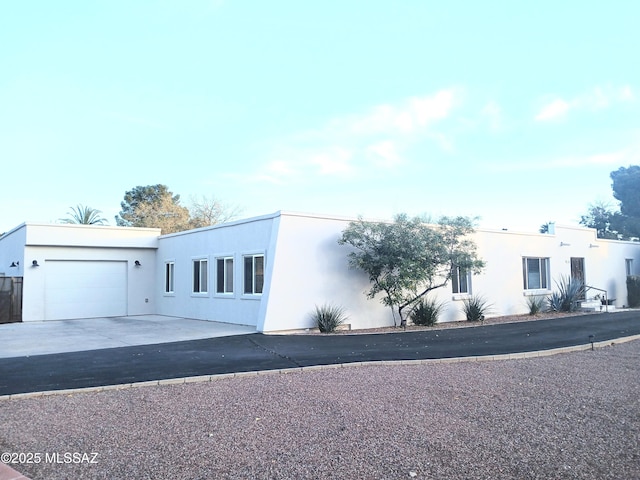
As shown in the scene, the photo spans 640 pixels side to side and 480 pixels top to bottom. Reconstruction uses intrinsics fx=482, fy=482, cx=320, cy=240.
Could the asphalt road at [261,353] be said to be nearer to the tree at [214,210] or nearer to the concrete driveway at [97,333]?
the concrete driveway at [97,333]

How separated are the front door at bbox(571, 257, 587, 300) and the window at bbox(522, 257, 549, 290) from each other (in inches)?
81.7

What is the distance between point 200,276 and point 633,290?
2089 cm

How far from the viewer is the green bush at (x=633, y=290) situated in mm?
23797

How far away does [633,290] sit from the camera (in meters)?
23.9

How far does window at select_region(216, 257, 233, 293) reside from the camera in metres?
16.6

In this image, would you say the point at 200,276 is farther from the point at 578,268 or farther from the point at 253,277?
the point at 578,268

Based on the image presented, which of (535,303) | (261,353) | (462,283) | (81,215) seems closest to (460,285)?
(462,283)

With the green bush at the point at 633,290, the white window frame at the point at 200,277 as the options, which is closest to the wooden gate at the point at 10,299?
the white window frame at the point at 200,277

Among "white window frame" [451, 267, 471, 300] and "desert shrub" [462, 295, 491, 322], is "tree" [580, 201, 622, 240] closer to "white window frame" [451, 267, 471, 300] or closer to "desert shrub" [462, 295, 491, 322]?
"white window frame" [451, 267, 471, 300]

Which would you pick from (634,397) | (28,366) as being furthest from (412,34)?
(28,366)

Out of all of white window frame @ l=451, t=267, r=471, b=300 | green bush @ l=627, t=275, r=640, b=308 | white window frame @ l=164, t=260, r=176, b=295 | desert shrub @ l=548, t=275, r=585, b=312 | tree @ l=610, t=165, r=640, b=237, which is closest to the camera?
white window frame @ l=451, t=267, r=471, b=300

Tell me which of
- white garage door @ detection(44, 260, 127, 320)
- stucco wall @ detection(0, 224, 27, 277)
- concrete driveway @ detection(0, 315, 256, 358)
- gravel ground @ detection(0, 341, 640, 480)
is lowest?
concrete driveway @ detection(0, 315, 256, 358)

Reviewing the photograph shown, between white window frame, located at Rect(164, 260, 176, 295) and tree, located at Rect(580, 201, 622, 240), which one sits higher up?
tree, located at Rect(580, 201, 622, 240)

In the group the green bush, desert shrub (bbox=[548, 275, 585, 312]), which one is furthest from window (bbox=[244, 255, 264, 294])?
the green bush
